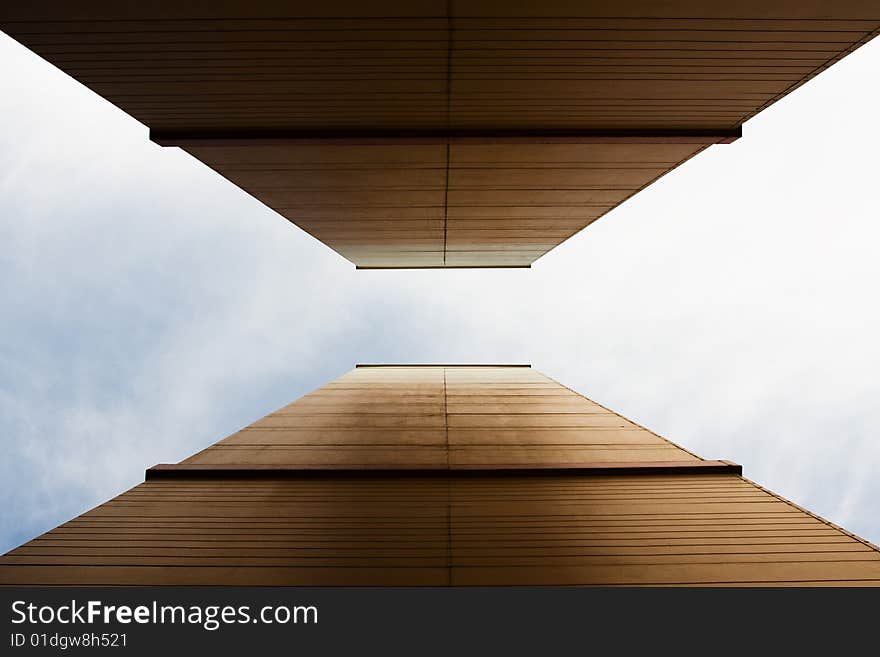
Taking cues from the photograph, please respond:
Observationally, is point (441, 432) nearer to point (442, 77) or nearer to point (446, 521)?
point (446, 521)

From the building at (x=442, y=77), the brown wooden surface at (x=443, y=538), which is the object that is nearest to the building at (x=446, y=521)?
the brown wooden surface at (x=443, y=538)

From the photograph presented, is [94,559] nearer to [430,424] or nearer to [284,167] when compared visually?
[430,424]

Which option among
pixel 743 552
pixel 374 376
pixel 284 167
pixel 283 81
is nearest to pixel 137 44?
pixel 283 81

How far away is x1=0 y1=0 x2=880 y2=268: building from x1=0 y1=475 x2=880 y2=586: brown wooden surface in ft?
15.8

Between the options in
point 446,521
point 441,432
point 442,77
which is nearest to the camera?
point 446,521

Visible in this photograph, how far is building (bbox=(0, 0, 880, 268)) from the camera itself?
515 cm

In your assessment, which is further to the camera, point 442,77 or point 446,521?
point 442,77

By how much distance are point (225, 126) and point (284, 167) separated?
1.29 metres

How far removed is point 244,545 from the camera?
508cm

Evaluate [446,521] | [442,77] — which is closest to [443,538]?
[446,521]

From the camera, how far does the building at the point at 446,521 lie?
4641 millimetres

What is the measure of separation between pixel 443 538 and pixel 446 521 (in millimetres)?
352

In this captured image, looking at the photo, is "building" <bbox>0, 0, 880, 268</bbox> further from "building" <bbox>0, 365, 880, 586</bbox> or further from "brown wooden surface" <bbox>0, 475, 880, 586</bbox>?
"brown wooden surface" <bbox>0, 475, 880, 586</bbox>

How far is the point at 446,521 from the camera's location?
5.52 metres
